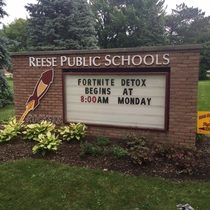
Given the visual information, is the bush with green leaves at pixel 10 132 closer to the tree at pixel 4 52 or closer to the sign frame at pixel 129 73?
the sign frame at pixel 129 73

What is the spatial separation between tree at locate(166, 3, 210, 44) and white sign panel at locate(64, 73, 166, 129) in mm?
37560

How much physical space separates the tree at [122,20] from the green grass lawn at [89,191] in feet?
119

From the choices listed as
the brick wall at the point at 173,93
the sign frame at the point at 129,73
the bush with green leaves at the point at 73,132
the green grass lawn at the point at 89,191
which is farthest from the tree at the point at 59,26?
the green grass lawn at the point at 89,191

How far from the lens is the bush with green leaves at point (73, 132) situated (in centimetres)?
580

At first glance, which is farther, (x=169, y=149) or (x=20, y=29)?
(x=20, y=29)

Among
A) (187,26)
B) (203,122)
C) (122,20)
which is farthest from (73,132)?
(187,26)

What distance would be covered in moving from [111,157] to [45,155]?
1.35 metres

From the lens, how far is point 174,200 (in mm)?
3553

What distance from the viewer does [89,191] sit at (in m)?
3.81

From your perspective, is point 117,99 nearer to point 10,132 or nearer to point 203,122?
point 203,122

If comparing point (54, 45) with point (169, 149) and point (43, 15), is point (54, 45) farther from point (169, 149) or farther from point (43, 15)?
point (169, 149)

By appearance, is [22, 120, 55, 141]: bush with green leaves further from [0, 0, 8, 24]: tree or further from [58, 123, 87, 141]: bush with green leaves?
[0, 0, 8, 24]: tree

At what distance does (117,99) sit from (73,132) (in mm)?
1299

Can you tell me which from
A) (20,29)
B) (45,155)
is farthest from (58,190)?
(20,29)
